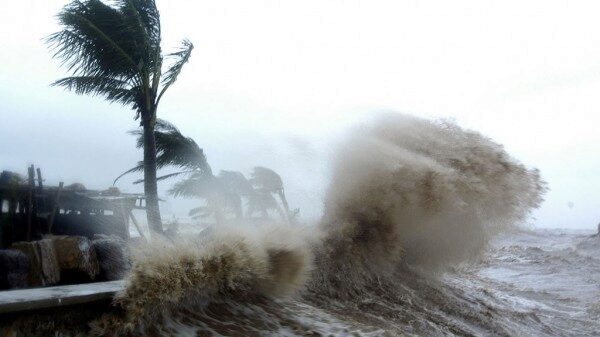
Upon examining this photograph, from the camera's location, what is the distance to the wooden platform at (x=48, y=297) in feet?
9.57

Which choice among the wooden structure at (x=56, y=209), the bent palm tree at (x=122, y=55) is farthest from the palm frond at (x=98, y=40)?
the wooden structure at (x=56, y=209)

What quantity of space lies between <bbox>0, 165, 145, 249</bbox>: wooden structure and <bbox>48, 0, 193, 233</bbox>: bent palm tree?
766mm

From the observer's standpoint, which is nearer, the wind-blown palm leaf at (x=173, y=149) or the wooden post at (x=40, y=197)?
the wooden post at (x=40, y=197)

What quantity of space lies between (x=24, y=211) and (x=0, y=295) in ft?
20.5

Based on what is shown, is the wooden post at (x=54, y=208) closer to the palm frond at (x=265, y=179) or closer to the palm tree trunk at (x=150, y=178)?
the palm tree trunk at (x=150, y=178)

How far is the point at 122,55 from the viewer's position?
1184cm

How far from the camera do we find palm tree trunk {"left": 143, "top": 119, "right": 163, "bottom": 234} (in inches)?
468

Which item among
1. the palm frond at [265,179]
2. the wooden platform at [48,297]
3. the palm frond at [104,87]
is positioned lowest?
the wooden platform at [48,297]

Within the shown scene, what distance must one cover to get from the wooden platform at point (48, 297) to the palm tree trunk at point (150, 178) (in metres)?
8.41

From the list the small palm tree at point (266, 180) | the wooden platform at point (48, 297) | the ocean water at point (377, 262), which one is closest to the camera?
the wooden platform at point (48, 297)

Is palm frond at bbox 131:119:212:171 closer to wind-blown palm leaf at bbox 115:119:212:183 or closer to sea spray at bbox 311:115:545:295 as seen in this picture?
wind-blown palm leaf at bbox 115:119:212:183

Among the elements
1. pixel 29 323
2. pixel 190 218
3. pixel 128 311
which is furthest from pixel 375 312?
pixel 190 218

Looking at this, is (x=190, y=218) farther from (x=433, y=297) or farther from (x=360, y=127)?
(x=433, y=297)

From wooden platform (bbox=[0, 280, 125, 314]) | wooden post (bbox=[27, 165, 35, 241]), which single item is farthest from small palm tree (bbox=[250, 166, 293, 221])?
wooden platform (bbox=[0, 280, 125, 314])
